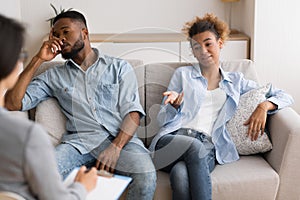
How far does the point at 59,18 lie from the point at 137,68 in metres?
0.48

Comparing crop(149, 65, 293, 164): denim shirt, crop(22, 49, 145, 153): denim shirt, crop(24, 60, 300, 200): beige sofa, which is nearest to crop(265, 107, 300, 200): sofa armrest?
crop(24, 60, 300, 200): beige sofa

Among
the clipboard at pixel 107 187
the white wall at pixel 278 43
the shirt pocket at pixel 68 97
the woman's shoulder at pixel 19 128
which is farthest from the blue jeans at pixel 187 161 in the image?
the white wall at pixel 278 43

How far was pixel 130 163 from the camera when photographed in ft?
7.68

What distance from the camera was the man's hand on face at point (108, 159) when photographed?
2.37 meters

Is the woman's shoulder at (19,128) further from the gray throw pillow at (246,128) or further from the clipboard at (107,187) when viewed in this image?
the gray throw pillow at (246,128)

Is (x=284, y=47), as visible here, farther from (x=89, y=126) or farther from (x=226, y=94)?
(x=89, y=126)

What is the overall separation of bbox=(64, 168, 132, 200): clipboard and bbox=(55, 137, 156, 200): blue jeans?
55 cm

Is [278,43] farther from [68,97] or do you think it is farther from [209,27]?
[68,97]

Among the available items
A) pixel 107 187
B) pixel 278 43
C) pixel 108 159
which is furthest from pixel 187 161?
pixel 278 43

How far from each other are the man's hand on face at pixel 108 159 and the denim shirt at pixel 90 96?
0.28ft

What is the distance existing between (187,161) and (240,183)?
26 cm

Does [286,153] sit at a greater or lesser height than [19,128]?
lesser

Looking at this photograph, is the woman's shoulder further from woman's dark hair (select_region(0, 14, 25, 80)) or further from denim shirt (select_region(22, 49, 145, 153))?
denim shirt (select_region(22, 49, 145, 153))

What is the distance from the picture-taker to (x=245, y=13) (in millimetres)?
4047
